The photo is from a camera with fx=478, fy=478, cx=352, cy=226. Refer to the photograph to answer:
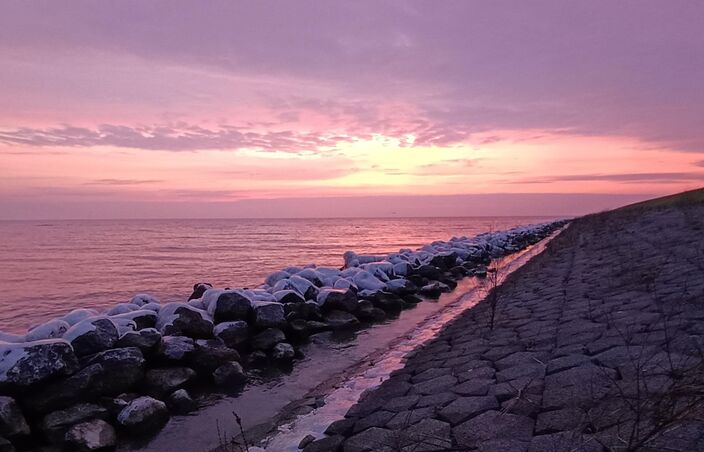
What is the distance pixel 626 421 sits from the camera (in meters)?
2.80

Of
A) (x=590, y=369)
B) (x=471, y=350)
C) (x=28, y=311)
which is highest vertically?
(x=590, y=369)

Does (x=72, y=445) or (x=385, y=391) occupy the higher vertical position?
(x=385, y=391)

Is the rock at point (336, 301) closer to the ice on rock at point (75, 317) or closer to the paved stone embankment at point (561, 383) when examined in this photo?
the paved stone embankment at point (561, 383)

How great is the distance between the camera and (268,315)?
790cm

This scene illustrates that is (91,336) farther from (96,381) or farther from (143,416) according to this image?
(143,416)

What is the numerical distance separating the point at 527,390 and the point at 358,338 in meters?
4.72

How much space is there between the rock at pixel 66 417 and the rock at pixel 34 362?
451mm

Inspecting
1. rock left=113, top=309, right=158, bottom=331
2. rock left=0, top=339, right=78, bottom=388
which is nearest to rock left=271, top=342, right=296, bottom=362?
Answer: rock left=113, top=309, right=158, bottom=331

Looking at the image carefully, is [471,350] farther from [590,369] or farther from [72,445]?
[72,445]

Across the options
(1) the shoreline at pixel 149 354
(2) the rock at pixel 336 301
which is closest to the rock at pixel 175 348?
(1) the shoreline at pixel 149 354

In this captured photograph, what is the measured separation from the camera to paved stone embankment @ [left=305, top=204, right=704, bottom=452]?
2.78 meters

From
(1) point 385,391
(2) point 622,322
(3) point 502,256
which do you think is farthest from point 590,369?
(3) point 502,256

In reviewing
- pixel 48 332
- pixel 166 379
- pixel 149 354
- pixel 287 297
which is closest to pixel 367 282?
pixel 287 297

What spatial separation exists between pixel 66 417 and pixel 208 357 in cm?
184
